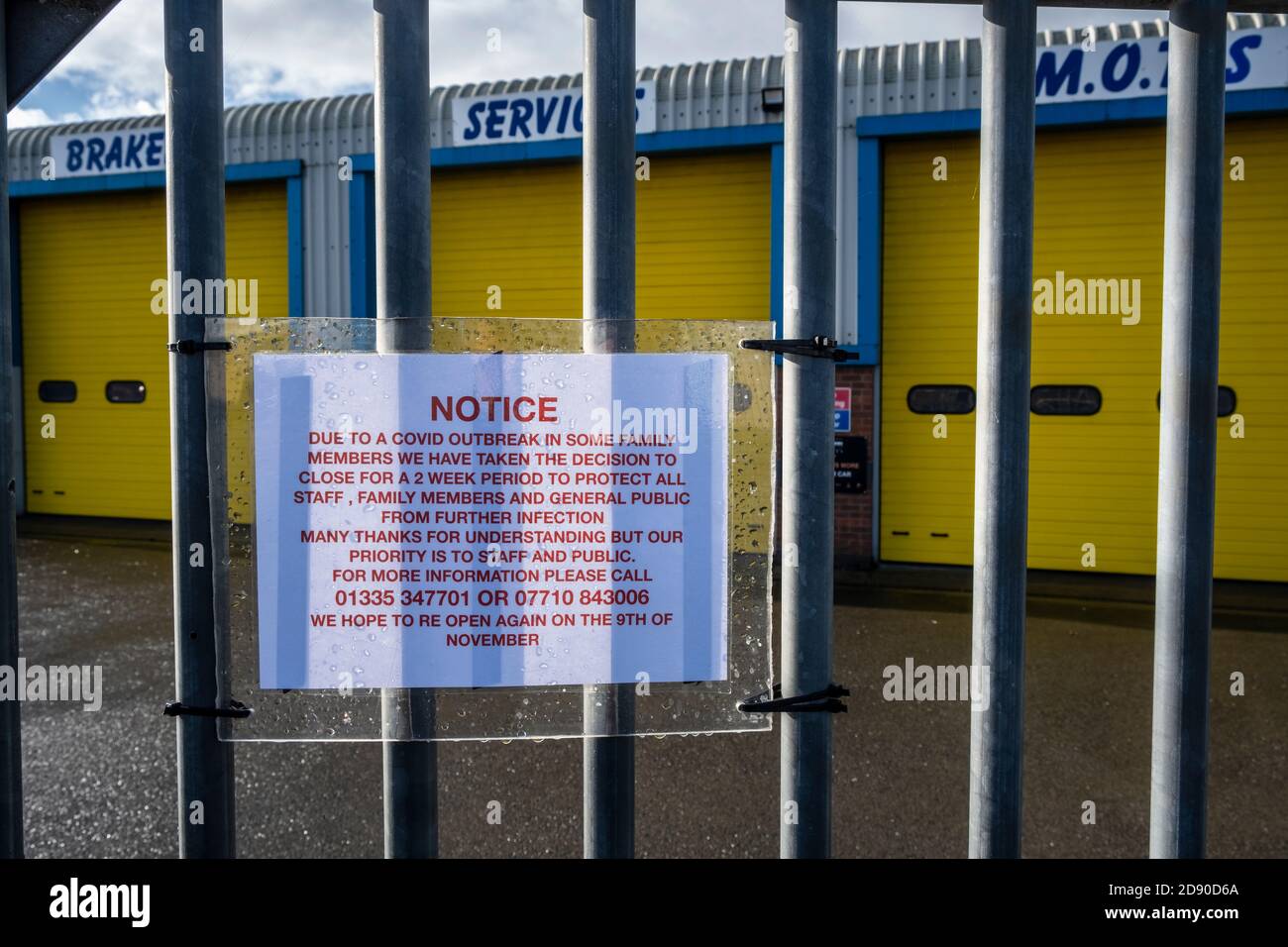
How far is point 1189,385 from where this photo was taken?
81.4 inches

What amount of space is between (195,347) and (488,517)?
2.45 ft

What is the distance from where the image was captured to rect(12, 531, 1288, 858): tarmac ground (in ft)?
14.0

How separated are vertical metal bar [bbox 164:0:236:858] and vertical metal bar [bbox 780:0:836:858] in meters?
1.28

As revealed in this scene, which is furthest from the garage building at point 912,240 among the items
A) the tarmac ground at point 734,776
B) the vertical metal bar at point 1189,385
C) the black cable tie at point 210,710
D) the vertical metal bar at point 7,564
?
the black cable tie at point 210,710

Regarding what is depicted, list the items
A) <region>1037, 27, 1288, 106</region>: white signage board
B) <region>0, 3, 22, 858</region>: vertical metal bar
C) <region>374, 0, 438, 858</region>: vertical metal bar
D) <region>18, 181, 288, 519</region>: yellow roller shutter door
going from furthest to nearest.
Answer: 1. <region>18, 181, 288, 519</region>: yellow roller shutter door
2. <region>1037, 27, 1288, 106</region>: white signage board
3. <region>0, 3, 22, 858</region>: vertical metal bar
4. <region>374, 0, 438, 858</region>: vertical metal bar

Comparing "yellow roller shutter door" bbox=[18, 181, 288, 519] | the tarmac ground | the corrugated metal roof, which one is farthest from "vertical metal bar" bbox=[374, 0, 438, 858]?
"yellow roller shutter door" bbox=[18, 181, 288, 519]

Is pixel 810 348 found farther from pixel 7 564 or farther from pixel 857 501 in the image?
pixel 857 501

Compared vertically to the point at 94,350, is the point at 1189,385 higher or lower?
lower

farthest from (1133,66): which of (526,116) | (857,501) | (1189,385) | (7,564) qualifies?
(7,564)

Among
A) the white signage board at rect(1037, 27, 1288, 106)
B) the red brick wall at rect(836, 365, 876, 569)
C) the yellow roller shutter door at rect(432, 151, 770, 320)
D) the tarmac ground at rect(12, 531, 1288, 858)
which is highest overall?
the white signage board at rect(1037, 27, 1288, 106)

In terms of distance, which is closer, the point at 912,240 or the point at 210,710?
the point at 210,710

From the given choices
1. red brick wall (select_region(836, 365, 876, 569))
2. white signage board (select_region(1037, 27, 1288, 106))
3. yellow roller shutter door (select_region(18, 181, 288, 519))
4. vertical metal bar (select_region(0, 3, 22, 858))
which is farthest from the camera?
yellow roller shutter door (select_region(18, 181, 288, 519))

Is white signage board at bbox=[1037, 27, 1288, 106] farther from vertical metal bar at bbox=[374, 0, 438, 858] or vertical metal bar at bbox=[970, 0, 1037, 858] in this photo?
vertical metal bar at bbox=[374, 0, 438, 858]

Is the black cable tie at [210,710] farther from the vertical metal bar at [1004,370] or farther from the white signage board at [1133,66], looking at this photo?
the white signage board at [1133,66]
